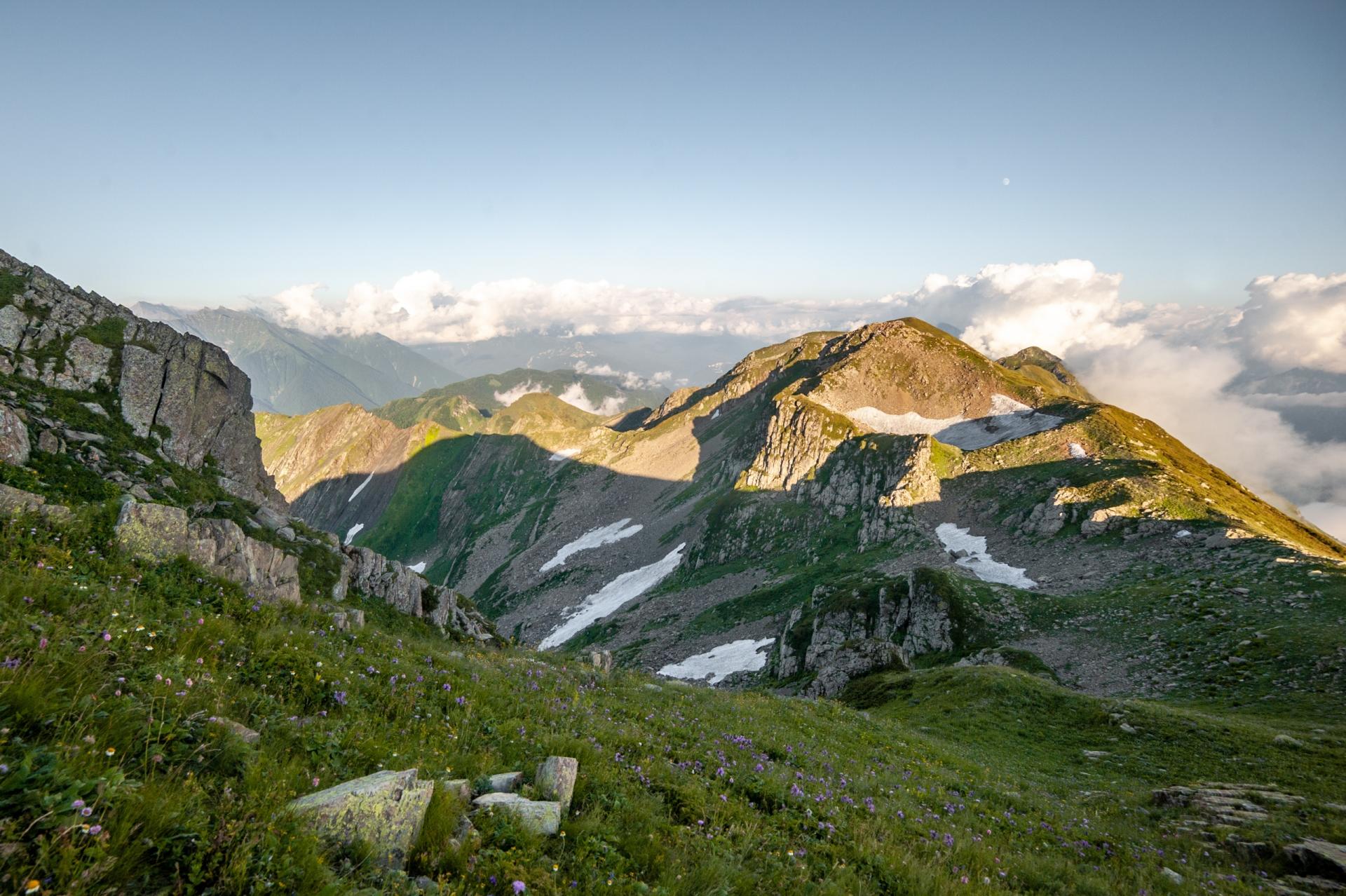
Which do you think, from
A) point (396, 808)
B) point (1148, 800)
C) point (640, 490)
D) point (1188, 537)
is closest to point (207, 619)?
point (396, 808)

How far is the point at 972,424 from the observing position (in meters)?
141

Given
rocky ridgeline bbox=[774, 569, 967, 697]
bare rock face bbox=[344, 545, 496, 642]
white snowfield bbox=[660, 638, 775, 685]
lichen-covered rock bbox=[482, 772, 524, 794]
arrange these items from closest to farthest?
lichen-covered rock bbox=[482, 772, 524, 794] → bare rock face bbox=[344, 545, 496, 642] → rocky ridgeline bbox=[774, 569, 967, 697] → white snowfield bbox=[660, 638, 775, 685]

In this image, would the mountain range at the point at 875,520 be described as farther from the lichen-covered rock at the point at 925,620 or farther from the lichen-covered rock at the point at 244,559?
the lichen-covered rock at the point at 244,559

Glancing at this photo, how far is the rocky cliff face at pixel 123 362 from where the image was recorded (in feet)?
107

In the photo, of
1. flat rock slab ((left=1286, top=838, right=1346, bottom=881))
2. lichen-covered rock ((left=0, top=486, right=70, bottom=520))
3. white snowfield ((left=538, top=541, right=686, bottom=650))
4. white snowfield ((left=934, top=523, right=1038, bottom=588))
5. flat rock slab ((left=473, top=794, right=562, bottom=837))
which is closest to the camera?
flat rock slab ((left=473, top=794, right=562, bottom=837))

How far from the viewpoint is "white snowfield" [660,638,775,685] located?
2685 inches

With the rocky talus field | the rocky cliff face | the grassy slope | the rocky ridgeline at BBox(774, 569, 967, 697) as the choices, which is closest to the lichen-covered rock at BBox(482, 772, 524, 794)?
the rocky talus field

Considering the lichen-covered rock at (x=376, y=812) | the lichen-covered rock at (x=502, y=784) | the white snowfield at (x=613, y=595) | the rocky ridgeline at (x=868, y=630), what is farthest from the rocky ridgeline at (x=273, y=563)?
the white snowfield at (x=613, y=595)

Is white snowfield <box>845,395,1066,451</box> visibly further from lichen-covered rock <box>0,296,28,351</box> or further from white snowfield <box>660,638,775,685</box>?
lichen-covered rock <box>0,296,28,351</box>

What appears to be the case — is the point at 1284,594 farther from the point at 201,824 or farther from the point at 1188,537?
the point at 201,824

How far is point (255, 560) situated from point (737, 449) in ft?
484

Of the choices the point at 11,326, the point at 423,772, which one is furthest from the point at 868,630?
the point at 11,326

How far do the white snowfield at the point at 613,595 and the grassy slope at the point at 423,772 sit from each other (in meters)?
99.1

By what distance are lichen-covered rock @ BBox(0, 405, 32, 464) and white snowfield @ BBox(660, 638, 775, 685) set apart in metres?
62.3
